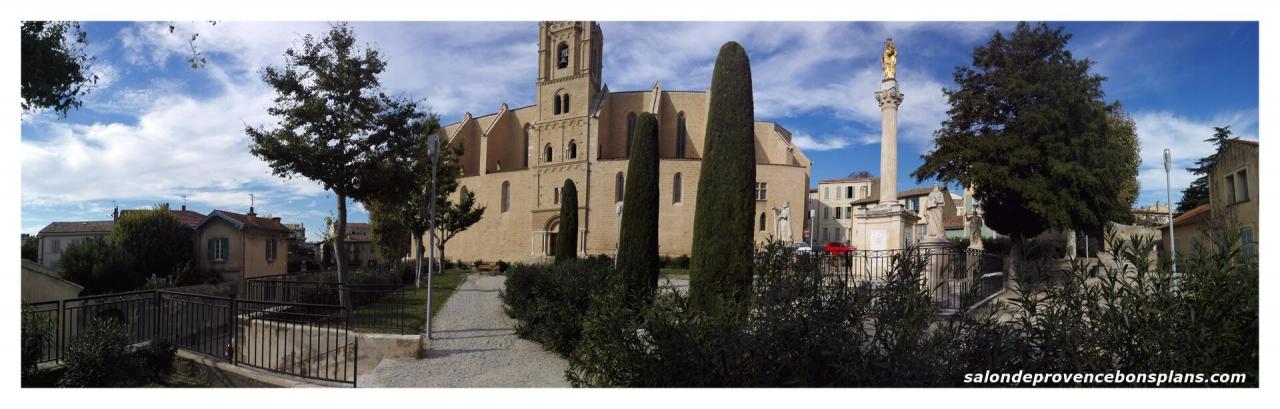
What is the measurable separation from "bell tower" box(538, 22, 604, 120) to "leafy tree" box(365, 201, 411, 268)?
42.9ft

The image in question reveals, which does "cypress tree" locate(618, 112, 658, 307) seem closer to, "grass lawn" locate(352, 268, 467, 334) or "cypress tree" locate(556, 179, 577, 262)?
"grass lawn" locate(352, 268, 467, 334)

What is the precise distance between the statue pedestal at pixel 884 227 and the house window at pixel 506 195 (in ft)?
97.7

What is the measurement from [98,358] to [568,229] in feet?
32.2

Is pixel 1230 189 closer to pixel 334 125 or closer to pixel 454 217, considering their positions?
pixel 334 125

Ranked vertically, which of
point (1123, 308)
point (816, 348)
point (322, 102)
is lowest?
point (816, 348)

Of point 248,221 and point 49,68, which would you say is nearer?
point 49,68

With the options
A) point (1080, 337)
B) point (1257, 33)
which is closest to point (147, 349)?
point (1080, 337)

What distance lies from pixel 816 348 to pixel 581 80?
3516 cm

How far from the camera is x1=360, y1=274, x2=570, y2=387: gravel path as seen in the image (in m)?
6.10

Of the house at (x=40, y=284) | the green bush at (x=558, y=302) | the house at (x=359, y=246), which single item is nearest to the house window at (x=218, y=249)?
the house at (x=40, y=284)

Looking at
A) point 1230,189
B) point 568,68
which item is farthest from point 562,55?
point 1230,189

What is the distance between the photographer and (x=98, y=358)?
5.57 m

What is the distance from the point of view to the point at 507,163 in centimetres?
4284

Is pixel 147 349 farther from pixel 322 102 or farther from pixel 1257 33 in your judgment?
pixel 1257 33
